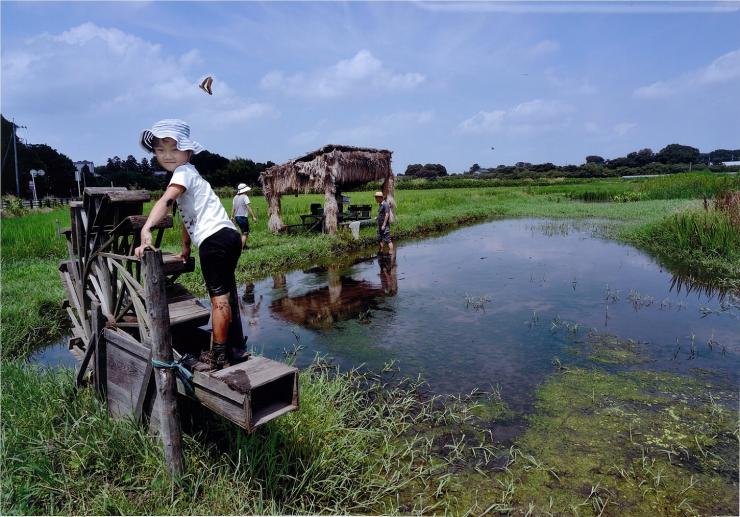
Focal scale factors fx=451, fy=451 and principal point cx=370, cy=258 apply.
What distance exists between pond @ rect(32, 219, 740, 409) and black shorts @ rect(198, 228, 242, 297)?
2.62m

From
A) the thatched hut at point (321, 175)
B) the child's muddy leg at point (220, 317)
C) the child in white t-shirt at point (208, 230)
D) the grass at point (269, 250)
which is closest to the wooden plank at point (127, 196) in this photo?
the child in white t-shirt at point (208, 230)

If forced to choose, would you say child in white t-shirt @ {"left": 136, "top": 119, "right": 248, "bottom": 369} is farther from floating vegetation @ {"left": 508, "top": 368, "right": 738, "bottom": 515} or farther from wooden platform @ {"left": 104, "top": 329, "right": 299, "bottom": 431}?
floating vegetation @ {"left": 508, "top": 368, "right": 738, "bottom": 515}

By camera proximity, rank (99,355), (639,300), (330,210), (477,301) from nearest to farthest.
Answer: (99,355) < (639,300) < (477,301) < (330,210)

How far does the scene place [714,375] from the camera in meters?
4.97

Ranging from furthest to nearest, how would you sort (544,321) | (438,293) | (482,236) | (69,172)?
(69,172) → (482,236) → (438,293) → (544,321)

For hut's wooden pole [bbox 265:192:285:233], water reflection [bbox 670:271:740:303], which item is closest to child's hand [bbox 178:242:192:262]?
water reflection [bbox 670:271:740:303]

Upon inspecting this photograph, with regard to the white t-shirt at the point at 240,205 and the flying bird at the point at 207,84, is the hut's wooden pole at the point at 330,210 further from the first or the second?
the flying bird at the point at 207,84

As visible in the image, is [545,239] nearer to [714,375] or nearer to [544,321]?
[544,321]

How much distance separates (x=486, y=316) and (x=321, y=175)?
8741 millimetres

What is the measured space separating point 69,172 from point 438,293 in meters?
50.7

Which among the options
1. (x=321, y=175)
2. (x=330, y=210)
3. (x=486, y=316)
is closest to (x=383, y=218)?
(x=330, y=210)

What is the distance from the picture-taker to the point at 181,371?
2.92 meters

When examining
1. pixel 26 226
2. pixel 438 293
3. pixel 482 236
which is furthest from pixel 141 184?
pixel 438 293

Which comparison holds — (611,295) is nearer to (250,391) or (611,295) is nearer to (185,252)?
(185,252)
